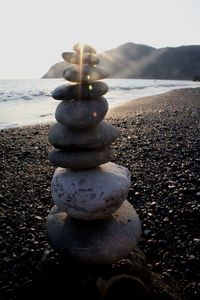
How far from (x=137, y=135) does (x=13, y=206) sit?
7638 mm

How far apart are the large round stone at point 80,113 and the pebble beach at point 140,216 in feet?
5.50

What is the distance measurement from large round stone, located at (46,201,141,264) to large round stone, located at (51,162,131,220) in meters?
0.22

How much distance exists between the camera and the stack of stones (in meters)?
4.27

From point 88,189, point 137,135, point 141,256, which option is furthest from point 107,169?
point 137,135

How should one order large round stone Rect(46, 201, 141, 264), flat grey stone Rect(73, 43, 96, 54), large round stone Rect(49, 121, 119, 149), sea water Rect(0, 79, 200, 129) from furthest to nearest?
1. sea water Rect(0, 79, 200, 129)
2. large round stone Rect(49, 121, 119, 149)
3. flat grey stone Rect(73, 43, 96, 54)
4. large round stone Rect(46, 201, 141, 264)

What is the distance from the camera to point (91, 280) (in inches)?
151

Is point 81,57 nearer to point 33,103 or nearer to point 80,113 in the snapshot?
point 80,113

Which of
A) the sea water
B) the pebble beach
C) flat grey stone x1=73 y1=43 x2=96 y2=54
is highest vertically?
flat grey stone x1=73 y1=43 x2=96 y2=54

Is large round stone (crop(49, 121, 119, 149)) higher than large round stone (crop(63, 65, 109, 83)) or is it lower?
lower

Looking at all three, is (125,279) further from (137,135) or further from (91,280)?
(137,135)

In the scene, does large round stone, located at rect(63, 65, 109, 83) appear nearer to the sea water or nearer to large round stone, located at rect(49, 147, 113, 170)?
large round stone, located at rect(49, 147, 113, 170)

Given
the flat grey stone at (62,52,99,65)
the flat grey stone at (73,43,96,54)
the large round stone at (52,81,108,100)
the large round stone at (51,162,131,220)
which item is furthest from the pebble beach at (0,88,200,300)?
the flat grey stone at (73,43,96,54)

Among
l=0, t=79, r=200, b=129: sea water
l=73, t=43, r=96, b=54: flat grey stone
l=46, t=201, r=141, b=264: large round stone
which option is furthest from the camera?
l=0, t=79, r=200, b=129: sea water

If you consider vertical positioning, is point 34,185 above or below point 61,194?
below
